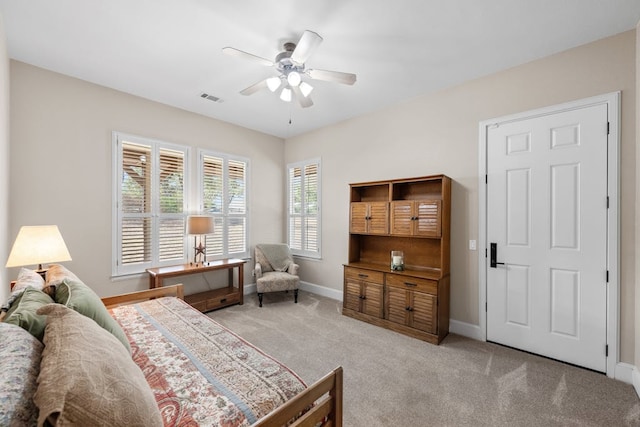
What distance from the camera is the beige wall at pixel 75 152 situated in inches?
113

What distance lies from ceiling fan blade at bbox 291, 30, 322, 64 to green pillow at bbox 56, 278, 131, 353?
2257mm

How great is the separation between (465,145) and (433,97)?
794mm

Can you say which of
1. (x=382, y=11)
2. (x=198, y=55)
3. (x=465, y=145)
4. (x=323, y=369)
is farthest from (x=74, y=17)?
(x=465, y=145)

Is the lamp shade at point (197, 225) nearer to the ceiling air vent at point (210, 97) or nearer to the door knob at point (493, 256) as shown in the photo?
the ceiling air vent at point (210, 97)

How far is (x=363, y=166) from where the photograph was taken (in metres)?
4.29

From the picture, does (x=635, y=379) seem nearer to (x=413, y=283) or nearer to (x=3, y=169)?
(x=413, y=283)

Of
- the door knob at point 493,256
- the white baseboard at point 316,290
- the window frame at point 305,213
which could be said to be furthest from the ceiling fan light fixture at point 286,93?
the white baseboard at point 316,290

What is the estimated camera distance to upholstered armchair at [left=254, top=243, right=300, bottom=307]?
4195 millimetres

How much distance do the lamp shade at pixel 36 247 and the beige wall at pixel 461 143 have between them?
11.2 feet

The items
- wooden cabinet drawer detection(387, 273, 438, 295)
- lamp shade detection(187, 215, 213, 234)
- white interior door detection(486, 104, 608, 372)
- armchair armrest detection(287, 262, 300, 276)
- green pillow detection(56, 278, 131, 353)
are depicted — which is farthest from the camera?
armchair armrest detection(287, 262, 300, 276)

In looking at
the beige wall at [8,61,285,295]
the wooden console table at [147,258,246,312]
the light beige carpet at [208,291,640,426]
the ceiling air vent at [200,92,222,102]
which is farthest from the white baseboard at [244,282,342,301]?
the ceiling air vent at [200,92,222,102]

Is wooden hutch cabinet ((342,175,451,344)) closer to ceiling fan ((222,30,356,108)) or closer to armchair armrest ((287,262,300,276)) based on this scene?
armchair armrest ((287,262,300,276))

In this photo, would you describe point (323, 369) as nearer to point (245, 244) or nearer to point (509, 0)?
point (245, 244)

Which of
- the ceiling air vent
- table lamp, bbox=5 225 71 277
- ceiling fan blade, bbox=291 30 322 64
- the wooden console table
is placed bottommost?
the wooden console table
